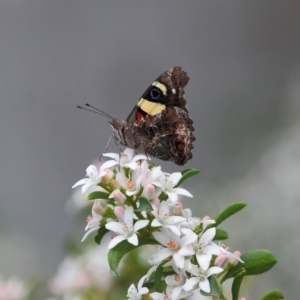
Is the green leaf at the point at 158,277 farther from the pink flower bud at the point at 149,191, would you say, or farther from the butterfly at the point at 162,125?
the butterfly at the point at 162,125

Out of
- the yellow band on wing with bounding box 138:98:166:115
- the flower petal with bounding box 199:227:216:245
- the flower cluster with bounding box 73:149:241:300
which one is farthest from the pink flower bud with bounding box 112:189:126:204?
the yellow band on wing with bounding box 138:98:166:115

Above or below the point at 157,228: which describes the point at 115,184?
above

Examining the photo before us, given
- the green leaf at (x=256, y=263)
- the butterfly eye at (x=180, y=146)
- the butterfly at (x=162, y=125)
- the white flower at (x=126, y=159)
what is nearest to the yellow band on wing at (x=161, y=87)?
the butterfly at (x=162, y=125)

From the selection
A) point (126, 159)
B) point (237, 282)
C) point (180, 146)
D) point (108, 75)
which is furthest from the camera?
point (108, 75)

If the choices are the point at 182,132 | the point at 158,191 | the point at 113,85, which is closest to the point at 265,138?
the point at 113,85

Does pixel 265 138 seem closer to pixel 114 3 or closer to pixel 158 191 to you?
pixel 114 3

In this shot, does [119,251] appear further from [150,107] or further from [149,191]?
[150,107]

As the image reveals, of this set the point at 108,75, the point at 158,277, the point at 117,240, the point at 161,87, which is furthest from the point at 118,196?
the point at 108,75
